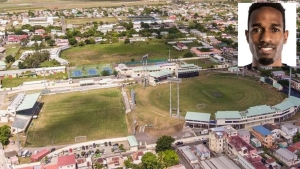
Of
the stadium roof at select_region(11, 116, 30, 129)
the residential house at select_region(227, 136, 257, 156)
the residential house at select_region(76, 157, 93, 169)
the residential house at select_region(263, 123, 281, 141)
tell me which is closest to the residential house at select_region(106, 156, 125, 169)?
the residential house at select_region(76, 157, 93, 169)

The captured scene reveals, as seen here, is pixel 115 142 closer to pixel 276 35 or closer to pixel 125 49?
pixel 276 35

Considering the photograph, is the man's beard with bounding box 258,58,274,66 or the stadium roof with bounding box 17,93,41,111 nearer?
the man's beard with bounding box 258,58,274,66

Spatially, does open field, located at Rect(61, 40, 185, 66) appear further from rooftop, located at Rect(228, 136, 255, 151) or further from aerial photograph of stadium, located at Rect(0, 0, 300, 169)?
rooftop, located at Rect(228, 136, 255, 151)

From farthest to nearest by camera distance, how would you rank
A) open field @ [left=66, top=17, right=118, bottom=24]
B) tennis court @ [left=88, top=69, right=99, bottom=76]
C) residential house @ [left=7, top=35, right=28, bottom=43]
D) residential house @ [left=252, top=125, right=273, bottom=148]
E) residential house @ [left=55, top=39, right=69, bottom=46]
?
open field @ [left=66, top=17, right=118, bottom=24] < residential house @ [left=7, top=35, right=28, bottom=43] < residential house @ [left=55, top=39, right=69, bottom=46] < tennis court @ [left=88, top=69, right=99, bottom=76] < residential house @ [left=252, top=125, right=273, bottom=148]

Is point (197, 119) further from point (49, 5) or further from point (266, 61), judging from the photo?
point (49, 5)

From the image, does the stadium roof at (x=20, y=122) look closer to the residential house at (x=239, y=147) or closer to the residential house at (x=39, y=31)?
the residential house at (x=239, y=147)

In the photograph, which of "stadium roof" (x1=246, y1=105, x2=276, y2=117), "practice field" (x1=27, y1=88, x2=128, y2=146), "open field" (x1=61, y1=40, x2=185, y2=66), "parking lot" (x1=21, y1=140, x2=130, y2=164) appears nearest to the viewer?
"parking lot" (x1=21, y1=140, x2=130, y2=164)

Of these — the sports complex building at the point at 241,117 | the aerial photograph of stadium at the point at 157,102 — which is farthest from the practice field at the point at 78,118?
the sports complex building at the point at 241,117
